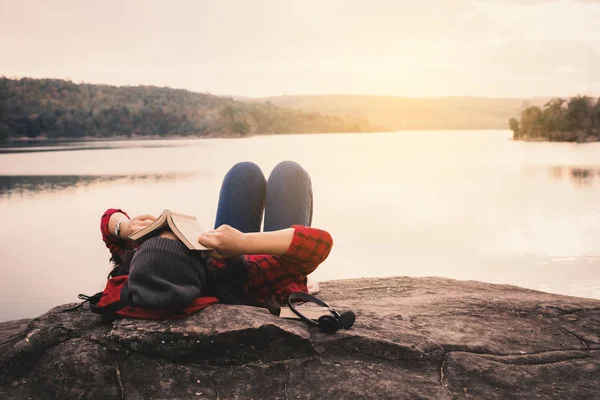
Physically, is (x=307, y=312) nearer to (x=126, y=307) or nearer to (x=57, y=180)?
(x=126, y=307)

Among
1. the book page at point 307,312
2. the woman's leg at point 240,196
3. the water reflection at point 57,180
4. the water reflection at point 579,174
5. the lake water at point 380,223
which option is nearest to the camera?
the book page at point 307,312

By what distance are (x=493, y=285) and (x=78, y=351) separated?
A: 3684mm

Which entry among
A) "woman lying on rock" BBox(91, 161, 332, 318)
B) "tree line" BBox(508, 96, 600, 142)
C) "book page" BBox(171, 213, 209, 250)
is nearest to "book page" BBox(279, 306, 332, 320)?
"woman lying on rock" BBox(91, 161, 332, 318)

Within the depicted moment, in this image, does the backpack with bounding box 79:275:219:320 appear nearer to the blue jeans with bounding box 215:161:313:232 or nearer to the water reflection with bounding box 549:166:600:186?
the blue jeans with bounding box 215:161:313:232

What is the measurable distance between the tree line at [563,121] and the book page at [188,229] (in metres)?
40.9

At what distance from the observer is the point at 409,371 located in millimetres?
2529

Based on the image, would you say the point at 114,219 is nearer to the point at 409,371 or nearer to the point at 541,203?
the point at 409,371

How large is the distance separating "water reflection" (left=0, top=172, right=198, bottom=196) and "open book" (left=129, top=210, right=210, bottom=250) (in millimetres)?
17410

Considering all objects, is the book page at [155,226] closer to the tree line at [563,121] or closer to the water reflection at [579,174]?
the water reflection at [579,174]

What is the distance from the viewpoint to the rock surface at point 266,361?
2.38m

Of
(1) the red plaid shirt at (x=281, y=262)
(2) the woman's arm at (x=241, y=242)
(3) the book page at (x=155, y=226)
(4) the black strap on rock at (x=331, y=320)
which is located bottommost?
(4) the black strap on rock at (x=331, y=320)

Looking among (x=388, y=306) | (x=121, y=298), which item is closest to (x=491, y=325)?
(x=388, y=306)

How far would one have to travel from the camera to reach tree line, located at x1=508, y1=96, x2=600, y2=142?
38844 mm

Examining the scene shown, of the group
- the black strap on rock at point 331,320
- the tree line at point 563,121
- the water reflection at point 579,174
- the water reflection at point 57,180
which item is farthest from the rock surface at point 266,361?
the tree line at point 563,121
